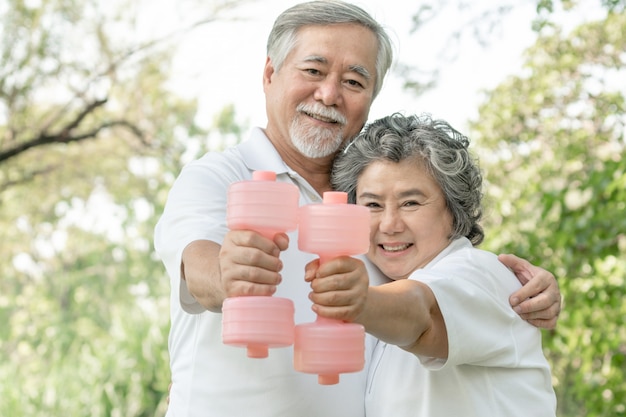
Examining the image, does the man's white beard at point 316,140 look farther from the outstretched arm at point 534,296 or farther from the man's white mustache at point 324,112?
the outstretched arm at point 534,296

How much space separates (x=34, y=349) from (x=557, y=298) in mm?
11105

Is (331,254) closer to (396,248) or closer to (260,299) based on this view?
(260,299)

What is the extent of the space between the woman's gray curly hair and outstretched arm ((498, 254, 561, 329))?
7.8 inches

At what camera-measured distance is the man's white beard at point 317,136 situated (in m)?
2.72

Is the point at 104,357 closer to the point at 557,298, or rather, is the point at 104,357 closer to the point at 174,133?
the point at 557,298

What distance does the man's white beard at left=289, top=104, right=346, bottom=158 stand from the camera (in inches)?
107

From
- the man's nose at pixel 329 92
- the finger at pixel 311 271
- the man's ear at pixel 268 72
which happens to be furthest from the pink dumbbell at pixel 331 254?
the man's ear at pixel 268 72

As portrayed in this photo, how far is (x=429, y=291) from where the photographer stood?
1.92 meters

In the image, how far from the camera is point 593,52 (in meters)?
7.88

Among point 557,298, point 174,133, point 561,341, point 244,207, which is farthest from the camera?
point 174,133

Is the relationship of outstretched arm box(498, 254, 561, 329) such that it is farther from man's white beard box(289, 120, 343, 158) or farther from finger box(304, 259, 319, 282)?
finger box(304, 259, 319, 282)

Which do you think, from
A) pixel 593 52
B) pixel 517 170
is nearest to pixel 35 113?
pixel 517 170

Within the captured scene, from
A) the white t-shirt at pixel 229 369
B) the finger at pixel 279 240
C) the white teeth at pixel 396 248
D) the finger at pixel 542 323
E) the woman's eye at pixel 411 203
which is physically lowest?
the white t-shirt at pixel 229 369

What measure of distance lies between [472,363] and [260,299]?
0.76m
